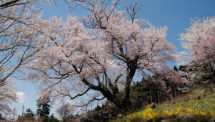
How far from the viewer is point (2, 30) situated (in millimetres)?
5383

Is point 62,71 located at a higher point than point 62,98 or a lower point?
higher

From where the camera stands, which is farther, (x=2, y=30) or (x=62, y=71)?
(x=62, y=71)

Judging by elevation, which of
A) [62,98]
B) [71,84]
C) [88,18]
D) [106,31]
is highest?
[88,18]

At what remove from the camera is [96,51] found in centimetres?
1034

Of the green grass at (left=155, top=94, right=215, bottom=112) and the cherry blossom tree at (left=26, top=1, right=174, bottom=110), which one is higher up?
the cherry blossom tree at (left=26, top=1, right=174, bottom=110)

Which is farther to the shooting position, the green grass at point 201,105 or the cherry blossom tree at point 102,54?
the cherry blossom tree at point 102,54

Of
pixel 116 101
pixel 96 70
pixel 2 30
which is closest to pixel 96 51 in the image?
pixel 96 70

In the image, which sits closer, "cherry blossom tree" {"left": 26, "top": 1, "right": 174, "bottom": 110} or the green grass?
the green grass

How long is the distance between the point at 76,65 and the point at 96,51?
1.71 meters

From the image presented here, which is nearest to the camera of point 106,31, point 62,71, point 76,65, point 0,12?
point 0,12

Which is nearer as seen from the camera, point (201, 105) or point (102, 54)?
point (201, 105)

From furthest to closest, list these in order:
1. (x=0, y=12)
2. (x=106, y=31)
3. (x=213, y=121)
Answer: (x=106, y=31) → (x=0, y=12) → (x=213, y=121)

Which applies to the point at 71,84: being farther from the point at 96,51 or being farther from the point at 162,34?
the point at 162,34

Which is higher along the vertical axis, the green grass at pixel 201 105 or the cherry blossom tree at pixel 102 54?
the cherry blossom tree at pixel 102 54
